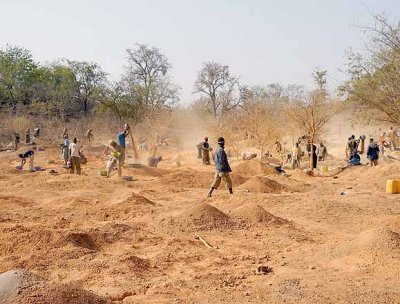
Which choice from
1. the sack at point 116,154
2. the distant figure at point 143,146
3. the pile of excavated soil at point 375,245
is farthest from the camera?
the distant figure at point 143,146

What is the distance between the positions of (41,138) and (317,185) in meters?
21.9

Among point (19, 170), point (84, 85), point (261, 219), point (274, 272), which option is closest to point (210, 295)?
point (274, 272)

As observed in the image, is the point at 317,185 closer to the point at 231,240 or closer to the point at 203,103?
the point at 231,240

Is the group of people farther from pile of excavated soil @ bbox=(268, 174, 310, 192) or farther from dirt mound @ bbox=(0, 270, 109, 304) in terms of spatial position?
dirt mound @ bbox=(0, 270, 109, 304)

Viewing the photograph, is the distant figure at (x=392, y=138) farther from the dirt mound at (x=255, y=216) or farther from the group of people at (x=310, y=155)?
the dirt mound at (x=255, y=216)

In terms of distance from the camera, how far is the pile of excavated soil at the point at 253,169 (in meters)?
18.2

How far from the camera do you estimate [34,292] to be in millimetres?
4215

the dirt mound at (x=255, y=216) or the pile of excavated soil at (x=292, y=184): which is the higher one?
the pile of excavated soil at (x=292, y=184)

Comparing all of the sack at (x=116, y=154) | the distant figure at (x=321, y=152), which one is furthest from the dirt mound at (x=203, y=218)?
the distant figure at (x=321, y=152)

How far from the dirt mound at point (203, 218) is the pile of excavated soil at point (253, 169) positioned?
30.2ft

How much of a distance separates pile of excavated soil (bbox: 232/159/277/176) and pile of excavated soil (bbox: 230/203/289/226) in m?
8.83

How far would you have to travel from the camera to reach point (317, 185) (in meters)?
14.6

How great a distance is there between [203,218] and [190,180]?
646cm

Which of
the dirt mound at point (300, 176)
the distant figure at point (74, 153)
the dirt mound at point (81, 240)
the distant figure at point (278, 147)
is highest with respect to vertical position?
the distant figure at point (278, 147)
